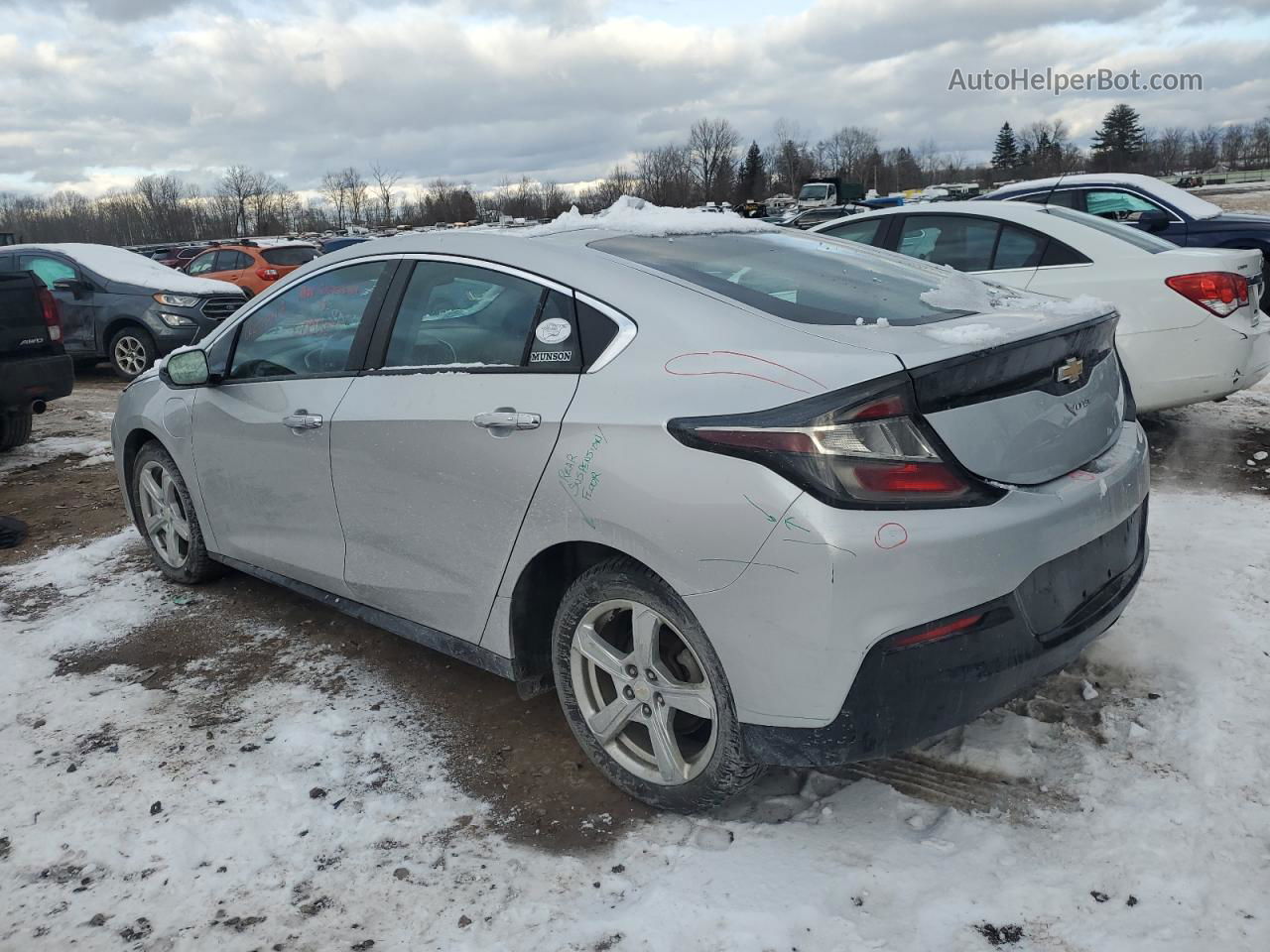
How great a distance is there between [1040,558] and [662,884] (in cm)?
124

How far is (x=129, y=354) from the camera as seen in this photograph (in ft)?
37.4

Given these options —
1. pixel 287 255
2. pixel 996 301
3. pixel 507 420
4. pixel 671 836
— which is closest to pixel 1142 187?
pixel 996 301

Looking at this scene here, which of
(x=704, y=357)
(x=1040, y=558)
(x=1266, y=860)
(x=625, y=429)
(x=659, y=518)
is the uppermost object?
(x=704, y=357)

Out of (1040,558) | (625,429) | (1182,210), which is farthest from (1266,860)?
(1182,210)

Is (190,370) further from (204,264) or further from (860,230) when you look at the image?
(204,264)

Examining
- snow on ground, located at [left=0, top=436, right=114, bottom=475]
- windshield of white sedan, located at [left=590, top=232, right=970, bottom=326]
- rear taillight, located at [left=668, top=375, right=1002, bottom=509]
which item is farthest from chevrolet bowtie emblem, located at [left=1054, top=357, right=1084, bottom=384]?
snow on ground, located at [left=0, top=436, right=114, bottom=475]

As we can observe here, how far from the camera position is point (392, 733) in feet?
10.9

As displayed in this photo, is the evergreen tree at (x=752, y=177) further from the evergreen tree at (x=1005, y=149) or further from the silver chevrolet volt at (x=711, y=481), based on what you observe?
the silver chevrolet volt at (x=711, y=481)

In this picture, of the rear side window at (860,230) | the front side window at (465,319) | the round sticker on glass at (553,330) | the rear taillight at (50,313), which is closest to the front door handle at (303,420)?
the front side window at (465,319)

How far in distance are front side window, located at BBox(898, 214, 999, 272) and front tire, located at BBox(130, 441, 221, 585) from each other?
15.4 ft

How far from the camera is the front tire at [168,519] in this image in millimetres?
4559

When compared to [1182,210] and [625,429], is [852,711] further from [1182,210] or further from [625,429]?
[1182,210]

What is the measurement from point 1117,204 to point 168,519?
8015 mm

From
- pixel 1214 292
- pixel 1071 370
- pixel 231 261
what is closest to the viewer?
pixel 1071 370
